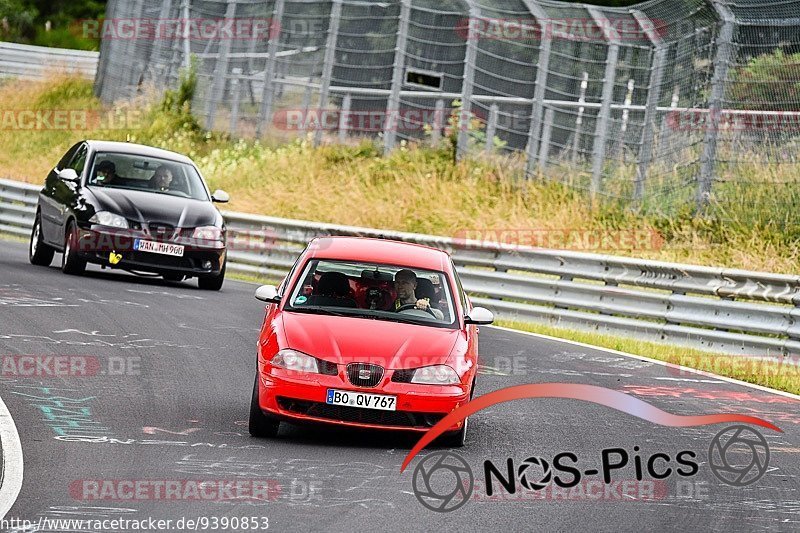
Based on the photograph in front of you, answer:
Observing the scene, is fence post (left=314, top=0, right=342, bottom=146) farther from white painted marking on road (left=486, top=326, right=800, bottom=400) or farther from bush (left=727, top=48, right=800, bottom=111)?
white painted marking on road (left=486, top=326, right=800, bottom=400)

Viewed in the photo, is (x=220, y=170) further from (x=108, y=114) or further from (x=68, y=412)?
(x=68, y=412)

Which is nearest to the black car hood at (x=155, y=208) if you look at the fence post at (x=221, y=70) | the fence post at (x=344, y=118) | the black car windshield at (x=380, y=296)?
the black car windshield at (x=380, y=296)

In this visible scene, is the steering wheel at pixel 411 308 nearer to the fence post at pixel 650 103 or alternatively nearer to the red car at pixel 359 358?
the red car at pixel 359 358

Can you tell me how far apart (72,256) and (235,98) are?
1434 cm

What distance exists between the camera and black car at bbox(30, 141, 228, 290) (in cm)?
1789

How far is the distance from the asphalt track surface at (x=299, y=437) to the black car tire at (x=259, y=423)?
0.41ft

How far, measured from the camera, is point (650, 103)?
23094mm

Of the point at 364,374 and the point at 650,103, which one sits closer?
the point at 364,374

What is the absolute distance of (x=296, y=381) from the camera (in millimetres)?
9336

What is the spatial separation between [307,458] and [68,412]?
74.7 inches

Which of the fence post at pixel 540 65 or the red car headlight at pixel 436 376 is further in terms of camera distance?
the fence post at pixel 540 65

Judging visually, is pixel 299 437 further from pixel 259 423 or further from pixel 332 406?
pixel 332 406

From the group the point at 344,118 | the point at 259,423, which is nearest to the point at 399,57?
the point at 344,118

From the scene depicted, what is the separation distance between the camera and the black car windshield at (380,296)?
33.3ft
